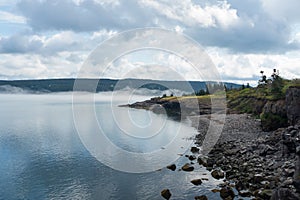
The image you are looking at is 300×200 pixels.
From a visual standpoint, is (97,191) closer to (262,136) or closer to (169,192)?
(169,192)

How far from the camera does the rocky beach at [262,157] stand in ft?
120

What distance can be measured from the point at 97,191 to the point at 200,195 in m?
12.7

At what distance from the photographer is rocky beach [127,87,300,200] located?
36.6 metres

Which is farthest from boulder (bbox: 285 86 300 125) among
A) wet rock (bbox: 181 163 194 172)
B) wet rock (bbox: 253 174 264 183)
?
wet rock (bbox: 181 163 194 172)

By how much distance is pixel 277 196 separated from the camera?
30406mm

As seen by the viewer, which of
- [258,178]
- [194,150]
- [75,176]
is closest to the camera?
[258,178]

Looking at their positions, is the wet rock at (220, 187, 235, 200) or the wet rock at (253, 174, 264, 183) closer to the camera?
the wet rock at (220, 187, 235, 200)

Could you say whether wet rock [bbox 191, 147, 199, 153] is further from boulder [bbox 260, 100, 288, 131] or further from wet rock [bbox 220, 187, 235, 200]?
wet rock [bbox 220, 187, 235, 200]

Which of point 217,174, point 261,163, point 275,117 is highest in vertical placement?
point 275,117

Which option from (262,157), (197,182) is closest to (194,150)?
(262,157)

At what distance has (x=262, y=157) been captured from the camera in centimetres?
4953

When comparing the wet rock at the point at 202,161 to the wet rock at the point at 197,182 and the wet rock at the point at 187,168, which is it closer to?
the wet rock at the point at 187,168

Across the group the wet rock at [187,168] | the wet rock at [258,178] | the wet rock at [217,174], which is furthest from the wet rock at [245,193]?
the wet rock at [187,168]

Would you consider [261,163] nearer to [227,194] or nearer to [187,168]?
[187,168]
